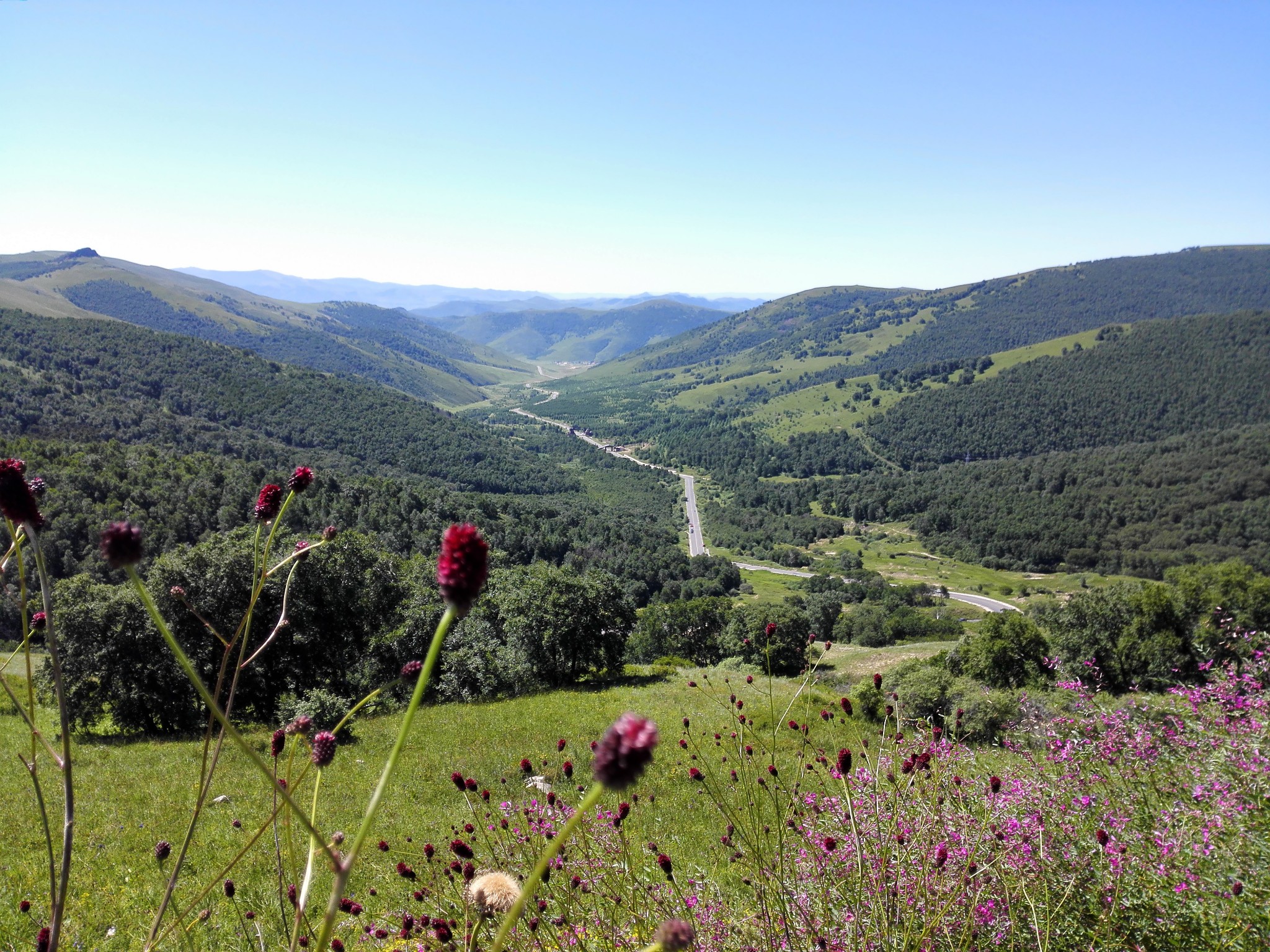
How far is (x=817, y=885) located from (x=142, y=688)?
2378cm

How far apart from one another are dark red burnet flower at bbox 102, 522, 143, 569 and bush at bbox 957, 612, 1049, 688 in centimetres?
3120

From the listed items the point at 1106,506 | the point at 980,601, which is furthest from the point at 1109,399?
the point at 980,601

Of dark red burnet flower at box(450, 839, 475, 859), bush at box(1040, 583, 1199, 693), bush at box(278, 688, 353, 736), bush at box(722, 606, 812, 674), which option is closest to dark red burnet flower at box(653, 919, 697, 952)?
dark red burnet flower at box(450, 839, 475, 859)

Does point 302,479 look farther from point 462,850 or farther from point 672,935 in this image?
point 672,935

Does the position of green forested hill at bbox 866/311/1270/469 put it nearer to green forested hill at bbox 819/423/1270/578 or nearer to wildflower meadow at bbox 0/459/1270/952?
green forested hill at bbox 819/423/1270/578

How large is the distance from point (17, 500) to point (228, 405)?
18128 centimetres

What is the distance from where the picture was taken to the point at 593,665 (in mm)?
28859

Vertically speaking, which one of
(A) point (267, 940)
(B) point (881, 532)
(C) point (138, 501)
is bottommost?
(B) point (881, 532)

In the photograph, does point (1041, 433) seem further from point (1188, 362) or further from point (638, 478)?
point (638, 478)

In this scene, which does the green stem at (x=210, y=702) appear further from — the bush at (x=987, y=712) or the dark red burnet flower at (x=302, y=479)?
the bush at (x=987, y=712)

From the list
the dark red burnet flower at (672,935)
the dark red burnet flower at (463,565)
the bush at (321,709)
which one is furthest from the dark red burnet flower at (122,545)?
the bush at (321,709)

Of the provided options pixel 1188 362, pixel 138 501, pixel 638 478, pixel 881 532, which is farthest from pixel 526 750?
pixel 1188 362

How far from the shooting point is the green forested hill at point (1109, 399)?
16738cm

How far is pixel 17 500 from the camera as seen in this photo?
5.57ft
